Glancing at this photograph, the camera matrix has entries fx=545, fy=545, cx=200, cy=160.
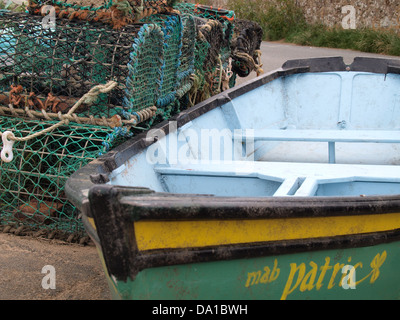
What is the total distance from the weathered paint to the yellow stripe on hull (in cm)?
9

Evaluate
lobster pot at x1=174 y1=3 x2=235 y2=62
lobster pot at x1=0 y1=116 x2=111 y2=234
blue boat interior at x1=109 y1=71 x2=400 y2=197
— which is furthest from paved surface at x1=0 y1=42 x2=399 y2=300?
lobster pot at x1=174 y1=3 x2=235 y2=62

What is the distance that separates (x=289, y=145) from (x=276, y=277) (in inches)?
102

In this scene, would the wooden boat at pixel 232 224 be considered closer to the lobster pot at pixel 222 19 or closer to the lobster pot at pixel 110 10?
the lobster pot at pixel 110 10

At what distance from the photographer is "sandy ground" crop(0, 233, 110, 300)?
2.93 metres

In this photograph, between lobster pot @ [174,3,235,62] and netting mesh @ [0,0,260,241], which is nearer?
netting mesh @ [0,0,260,241]

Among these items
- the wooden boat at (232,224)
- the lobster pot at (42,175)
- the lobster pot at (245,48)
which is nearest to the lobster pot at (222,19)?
the lobster pot at (245,48)

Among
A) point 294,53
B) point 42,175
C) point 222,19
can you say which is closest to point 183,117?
point 42,175

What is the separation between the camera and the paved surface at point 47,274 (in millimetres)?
2934

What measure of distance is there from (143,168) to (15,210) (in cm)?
95

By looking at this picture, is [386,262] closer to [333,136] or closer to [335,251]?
[335,251]

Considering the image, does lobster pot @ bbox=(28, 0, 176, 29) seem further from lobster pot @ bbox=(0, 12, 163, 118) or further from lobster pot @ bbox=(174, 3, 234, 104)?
lobster pot @ bbox=(174, 3, 234, 104)

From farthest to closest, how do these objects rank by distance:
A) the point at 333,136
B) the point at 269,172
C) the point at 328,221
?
the point at 333,136, the point at 269,172, the point at 328,221

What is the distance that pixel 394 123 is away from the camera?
4.92m
